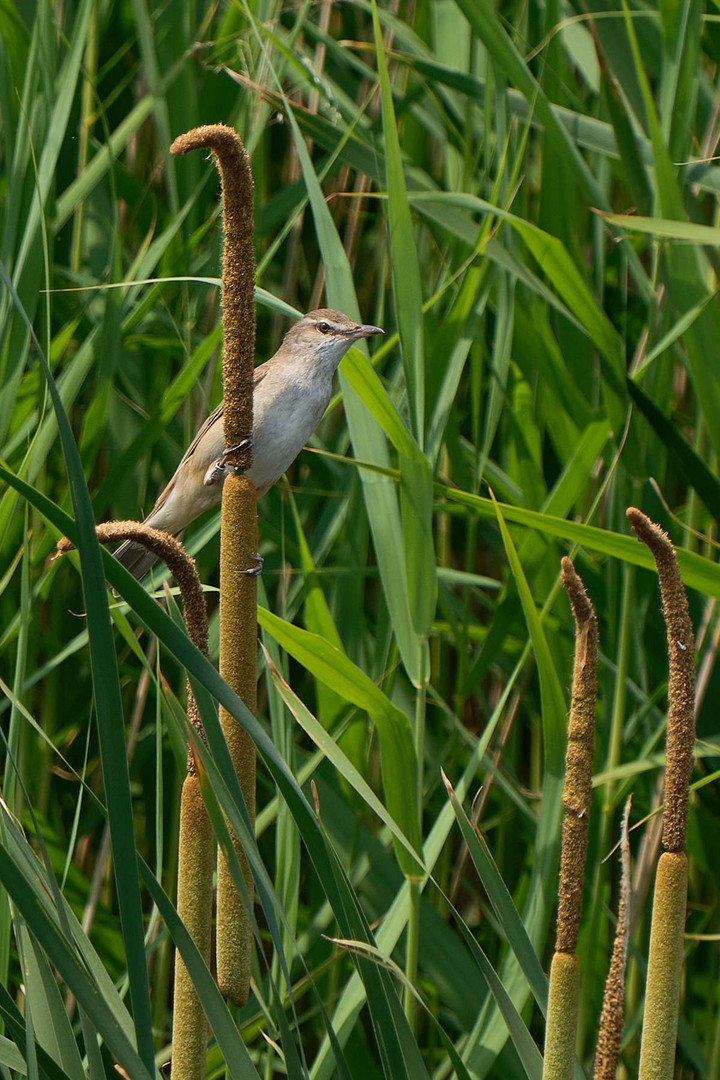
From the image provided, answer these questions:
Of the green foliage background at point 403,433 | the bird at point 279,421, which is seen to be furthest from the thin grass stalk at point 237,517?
the bird at point 279,421

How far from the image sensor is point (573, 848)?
0.73m

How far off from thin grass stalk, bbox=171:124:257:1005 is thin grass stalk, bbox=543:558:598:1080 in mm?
197

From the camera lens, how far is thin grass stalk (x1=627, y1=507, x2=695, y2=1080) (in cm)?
72

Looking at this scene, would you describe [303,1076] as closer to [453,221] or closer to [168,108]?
[453,221]

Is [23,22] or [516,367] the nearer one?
[23,22]

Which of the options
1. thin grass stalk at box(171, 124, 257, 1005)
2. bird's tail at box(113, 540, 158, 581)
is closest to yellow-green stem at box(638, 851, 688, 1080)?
thin grass stalk at box(171, 124, 257, 1005)

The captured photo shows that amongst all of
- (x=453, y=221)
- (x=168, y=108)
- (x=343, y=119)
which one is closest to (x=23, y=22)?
(x=168, y=108)

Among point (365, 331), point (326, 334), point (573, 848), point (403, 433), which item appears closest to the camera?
point (573, 848)

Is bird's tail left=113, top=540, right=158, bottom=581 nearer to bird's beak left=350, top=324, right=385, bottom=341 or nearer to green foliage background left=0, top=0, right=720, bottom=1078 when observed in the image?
→ green foliage background left=0, top=0, right=720, bottom=1078

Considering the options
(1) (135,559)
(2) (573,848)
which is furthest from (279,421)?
(2) (573,848)

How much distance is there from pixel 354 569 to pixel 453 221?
0.51m

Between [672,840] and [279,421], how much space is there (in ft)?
3.88

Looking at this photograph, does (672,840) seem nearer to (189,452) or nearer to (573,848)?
(573,848)

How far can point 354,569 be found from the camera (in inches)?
69.5
